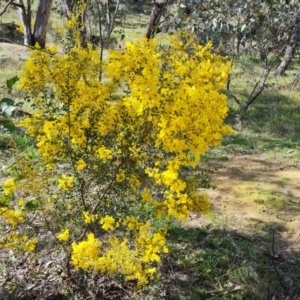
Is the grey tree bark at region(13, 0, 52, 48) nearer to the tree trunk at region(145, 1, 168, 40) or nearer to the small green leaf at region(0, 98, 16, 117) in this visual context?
the tree trunk at region(145, 1, 168, 40)

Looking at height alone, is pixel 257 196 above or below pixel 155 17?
below

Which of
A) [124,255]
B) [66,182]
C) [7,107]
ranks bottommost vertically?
[124,255]

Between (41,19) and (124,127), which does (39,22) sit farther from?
(124,127)

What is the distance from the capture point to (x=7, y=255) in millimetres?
3961

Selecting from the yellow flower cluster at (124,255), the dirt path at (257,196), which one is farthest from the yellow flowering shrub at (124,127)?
the dirt path at (257,196)

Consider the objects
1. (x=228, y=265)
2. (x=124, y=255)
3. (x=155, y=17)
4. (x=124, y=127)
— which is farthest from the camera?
(x=155, y=17)

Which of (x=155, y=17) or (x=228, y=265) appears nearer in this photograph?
(x=228, y=265)

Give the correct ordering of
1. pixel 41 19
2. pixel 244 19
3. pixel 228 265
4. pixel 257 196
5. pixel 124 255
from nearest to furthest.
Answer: pixel 124 255, pixel 228 265, pixel 257 196, pixel 244 19, pixel 41 19

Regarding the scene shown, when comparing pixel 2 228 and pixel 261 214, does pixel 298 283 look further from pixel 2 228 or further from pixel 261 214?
pixel 2 228

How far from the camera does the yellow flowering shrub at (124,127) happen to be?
260cm

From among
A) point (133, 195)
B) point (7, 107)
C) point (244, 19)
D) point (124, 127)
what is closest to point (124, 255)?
point (133, 195)

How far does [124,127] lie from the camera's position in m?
2.85

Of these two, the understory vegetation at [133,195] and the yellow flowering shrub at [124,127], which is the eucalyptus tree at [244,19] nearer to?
the understory vegetation at [133,195]

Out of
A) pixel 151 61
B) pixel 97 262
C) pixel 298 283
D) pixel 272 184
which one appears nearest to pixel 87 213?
pixel 97 262
